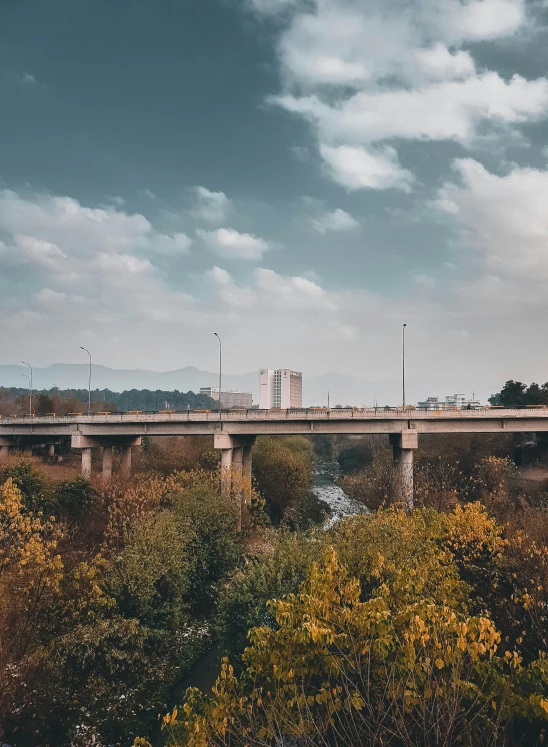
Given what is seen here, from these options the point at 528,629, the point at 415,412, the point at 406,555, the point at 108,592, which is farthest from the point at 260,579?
the point at 415,412

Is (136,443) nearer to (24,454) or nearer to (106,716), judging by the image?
(24,454)

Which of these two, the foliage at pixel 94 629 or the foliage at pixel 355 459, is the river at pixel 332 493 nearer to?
the foliage at pixel 355 459

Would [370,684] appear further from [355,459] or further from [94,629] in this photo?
[355,459]

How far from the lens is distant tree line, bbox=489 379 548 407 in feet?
247

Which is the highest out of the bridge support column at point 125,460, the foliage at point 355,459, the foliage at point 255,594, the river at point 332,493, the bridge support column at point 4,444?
the bridge support column at point 4,444

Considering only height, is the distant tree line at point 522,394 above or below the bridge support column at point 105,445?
above

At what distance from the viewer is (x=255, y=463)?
213ft

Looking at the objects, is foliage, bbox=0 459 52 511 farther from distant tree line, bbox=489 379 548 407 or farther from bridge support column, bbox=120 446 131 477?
distant tree line, bbox=489 379 548 407

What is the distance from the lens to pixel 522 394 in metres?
79.8

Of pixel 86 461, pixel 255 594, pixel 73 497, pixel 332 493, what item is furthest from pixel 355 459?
pixel 255 594

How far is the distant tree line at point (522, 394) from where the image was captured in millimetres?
75363

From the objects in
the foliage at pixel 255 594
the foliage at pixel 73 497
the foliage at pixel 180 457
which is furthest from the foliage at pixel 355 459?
the foliage at pixel 255 594

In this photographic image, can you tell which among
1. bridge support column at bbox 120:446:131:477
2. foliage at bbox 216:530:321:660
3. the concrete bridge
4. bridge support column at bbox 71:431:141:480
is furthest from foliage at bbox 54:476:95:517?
foliage at bbox 216:530:321:660

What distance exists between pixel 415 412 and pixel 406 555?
31454 mm
